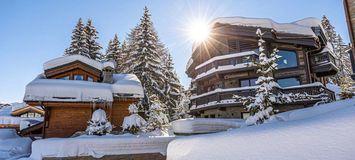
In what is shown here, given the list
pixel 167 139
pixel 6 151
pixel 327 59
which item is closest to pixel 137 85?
pixel 167 139

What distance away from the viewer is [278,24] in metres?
19.5

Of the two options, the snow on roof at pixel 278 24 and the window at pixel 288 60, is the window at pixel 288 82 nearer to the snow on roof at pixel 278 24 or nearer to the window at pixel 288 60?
the window at pixel 288 60

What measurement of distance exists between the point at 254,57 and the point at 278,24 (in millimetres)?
4203

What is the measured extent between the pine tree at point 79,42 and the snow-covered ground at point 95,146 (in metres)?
20.3

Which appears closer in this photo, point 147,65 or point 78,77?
point 78,77

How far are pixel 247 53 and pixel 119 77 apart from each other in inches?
401

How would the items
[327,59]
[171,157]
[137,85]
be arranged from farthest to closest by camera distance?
[327,59] → [137,85] → [171,157]

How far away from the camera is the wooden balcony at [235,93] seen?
51.2 ft

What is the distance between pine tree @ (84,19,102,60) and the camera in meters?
31.0

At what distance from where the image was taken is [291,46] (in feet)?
60.5

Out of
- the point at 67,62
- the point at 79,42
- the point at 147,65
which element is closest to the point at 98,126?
the point at 67,62

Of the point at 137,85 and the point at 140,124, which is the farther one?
the point at 137,85

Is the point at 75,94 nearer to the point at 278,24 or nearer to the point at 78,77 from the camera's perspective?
the point at 78,77

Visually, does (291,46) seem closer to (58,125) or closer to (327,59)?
(327,59)
